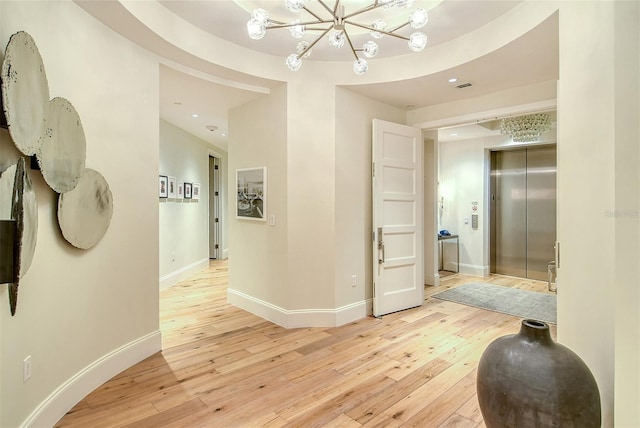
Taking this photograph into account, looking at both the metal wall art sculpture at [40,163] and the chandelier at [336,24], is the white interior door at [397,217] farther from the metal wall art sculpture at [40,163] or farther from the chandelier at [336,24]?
the metal wall art sculpture at [40,163]

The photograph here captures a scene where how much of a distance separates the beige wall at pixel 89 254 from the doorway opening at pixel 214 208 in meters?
5.37

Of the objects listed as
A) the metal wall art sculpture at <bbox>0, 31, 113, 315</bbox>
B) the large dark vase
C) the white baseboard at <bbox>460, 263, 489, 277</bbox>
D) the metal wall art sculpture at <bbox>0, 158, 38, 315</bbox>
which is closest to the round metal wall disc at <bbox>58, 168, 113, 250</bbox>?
the metal wall art sculpture at <bbox>0, 31, 113, 315</bbox>

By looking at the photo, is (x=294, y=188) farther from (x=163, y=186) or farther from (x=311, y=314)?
(x=163, y=186)

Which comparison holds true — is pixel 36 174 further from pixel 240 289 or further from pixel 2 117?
pixel 240 289

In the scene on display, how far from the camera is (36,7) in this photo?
1819 mm

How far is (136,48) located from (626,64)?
3.15 meters

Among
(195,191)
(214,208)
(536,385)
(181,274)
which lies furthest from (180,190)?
(536,385)

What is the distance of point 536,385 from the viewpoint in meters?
1.32

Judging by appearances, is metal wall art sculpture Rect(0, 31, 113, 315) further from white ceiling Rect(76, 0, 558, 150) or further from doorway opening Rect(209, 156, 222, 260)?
doorway opening Rect(209, 156, 222, 260)

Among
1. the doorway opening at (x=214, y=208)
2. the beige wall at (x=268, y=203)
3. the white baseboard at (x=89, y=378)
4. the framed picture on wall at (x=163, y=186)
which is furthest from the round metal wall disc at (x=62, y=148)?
the doorway opening at (x=214, y=208)

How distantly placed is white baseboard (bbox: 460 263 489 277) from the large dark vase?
201 inches

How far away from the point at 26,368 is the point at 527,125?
219 inches

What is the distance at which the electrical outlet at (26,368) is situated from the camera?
1743 mm

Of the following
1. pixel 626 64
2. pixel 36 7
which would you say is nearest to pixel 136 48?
pixel 36 7
